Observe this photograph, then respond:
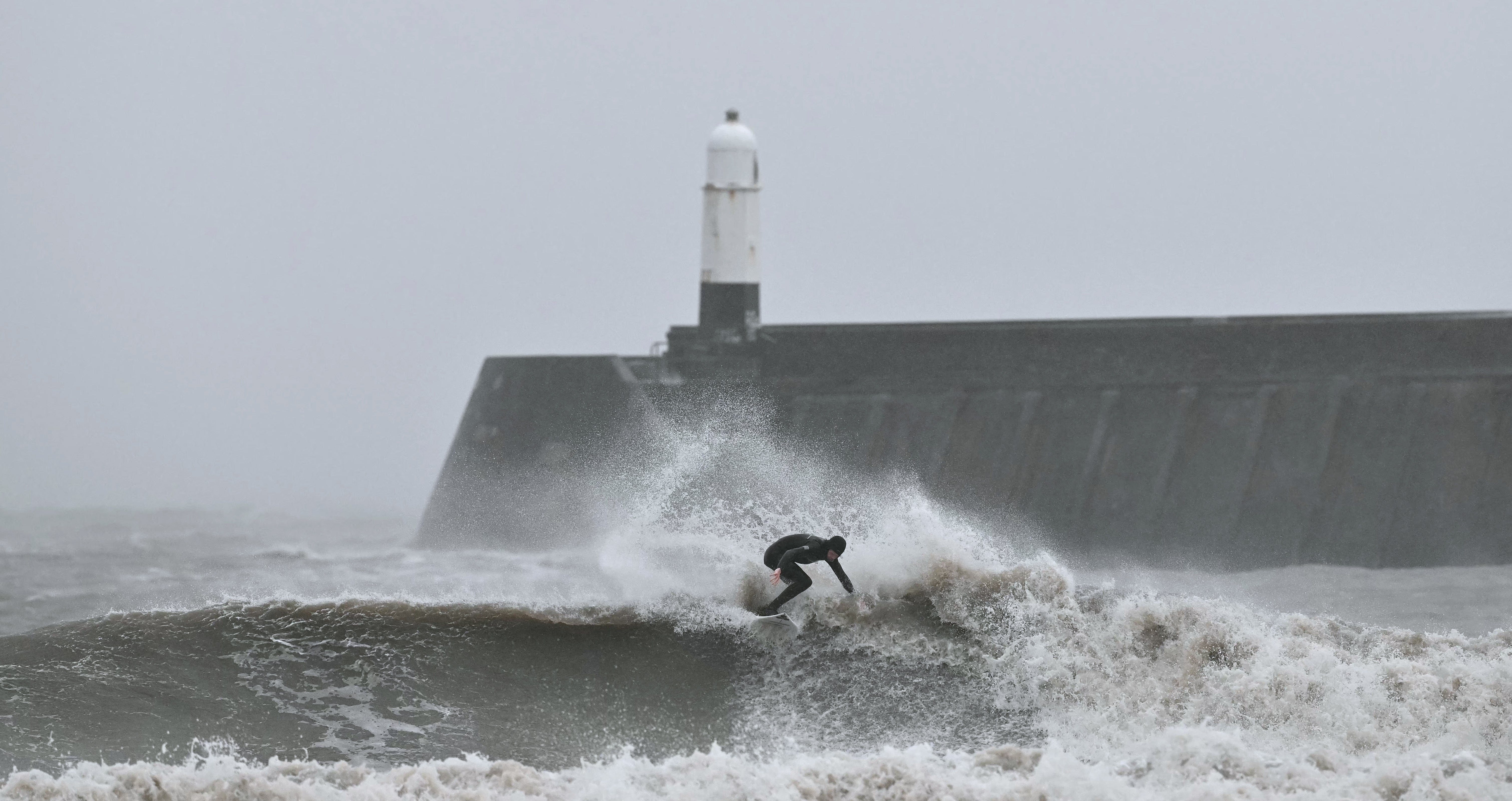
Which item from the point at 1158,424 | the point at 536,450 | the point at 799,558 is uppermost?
the point at 1158,424

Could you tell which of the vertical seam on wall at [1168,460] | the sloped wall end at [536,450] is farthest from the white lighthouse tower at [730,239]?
the vertical seam on wall at [1168,460]

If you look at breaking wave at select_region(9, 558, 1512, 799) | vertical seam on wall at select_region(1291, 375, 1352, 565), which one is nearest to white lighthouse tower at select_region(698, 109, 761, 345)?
vertical seam on wall at select_region(1291, 375, 1352, 565)

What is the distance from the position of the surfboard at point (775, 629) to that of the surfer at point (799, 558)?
9cm

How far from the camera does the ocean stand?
9.01 m

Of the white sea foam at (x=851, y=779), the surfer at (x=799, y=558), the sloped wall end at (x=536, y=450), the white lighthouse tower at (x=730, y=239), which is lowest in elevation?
the white sea foam at (x=851, y=779)

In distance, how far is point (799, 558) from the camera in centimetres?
1157

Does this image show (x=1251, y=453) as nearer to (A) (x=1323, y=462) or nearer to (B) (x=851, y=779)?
(A) (x=1323, y=462)

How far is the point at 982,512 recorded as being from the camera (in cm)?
1866

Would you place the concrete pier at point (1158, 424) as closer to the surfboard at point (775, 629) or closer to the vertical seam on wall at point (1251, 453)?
the vertical seam on wall at point (1251, 453)

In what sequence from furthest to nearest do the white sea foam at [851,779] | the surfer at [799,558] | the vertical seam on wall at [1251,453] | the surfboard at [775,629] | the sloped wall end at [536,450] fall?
the sloped wall end at [536,450], the vertical seam on wall at [1251,453], the surfboard at [775,629], the surfer at [799,558], the white sea foam at [851,779]

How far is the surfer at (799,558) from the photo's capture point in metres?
11.3

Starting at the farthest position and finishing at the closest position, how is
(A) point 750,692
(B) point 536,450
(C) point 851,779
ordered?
(B) point 536,450 → (A) point 750,692 → (C) point 851,779

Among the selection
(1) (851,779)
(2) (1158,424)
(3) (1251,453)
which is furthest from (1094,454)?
(1) (851,779)

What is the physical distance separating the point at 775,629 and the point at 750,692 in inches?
39.5
